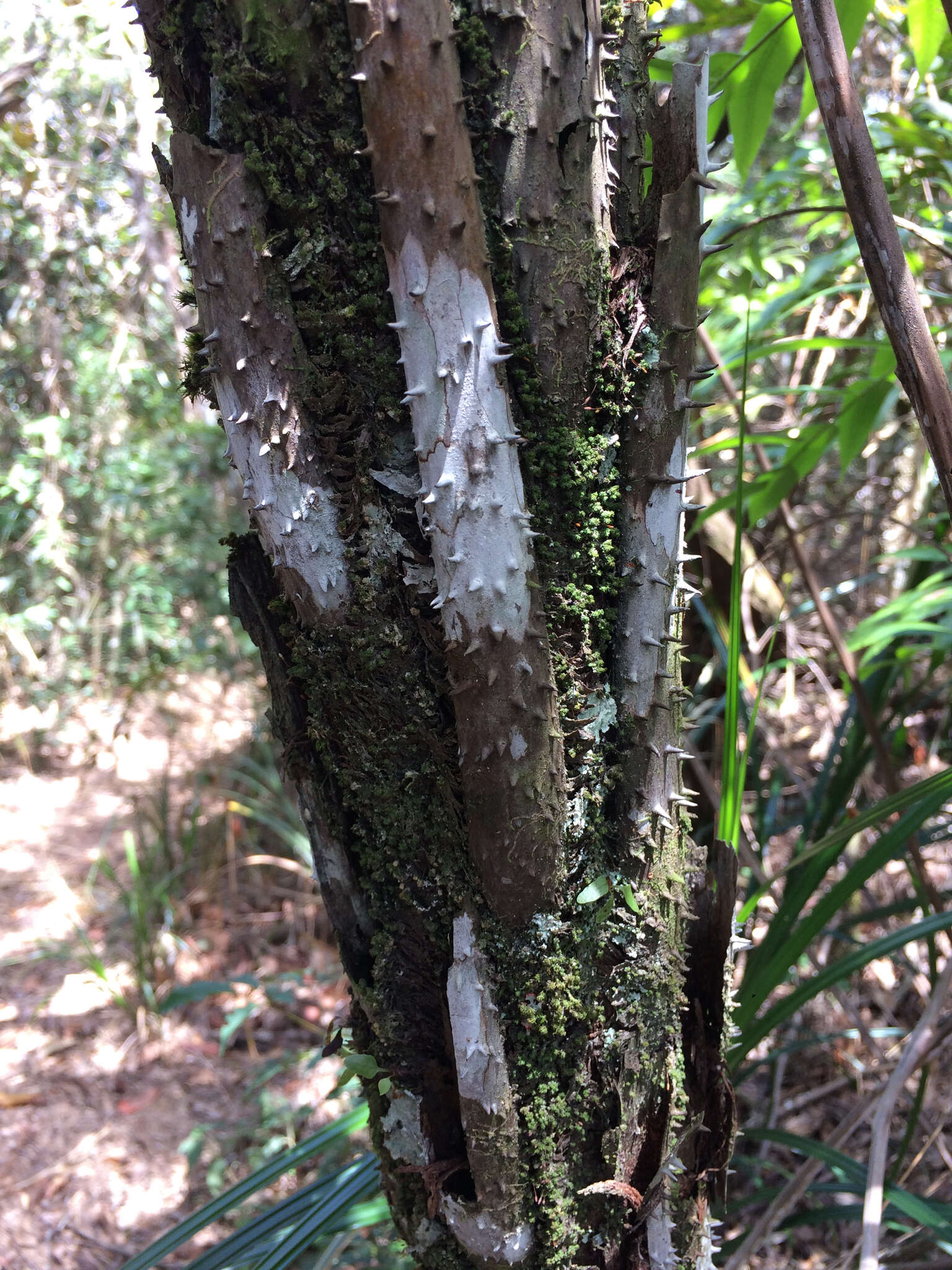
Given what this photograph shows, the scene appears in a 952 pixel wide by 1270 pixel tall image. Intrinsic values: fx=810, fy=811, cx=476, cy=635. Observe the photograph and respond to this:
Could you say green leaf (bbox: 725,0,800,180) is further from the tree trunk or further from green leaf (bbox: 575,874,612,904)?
green leaf (bbox: 575,874,612,904)

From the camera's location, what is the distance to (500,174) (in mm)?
627

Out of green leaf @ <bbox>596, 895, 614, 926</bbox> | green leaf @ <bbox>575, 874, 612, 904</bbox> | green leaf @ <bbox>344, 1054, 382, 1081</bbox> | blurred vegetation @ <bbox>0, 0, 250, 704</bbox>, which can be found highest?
blurred vegetation @ <bbox>0, 0, 250, 704</bbox>

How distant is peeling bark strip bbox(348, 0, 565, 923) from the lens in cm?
57

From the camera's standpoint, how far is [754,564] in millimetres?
1423

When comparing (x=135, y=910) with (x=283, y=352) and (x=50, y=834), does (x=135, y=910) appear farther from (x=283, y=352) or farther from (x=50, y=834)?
(x=283, y=352)

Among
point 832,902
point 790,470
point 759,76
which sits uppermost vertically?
point 759,76

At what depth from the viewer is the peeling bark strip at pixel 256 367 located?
62 centimetres

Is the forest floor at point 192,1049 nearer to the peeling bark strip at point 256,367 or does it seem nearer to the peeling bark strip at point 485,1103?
the peeling bark strip at point 485,1103

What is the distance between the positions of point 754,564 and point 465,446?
947 millimetres

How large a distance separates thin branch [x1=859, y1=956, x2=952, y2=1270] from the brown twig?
2.25 ft

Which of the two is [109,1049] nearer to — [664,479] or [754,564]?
[754,564]

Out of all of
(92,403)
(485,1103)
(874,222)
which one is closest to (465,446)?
(874,222)

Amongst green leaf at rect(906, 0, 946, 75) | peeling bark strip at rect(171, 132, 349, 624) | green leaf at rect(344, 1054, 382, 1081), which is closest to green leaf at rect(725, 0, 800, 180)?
green leaf at rect(906, 0, 946, 75)

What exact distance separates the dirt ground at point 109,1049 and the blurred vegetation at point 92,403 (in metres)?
0.62
